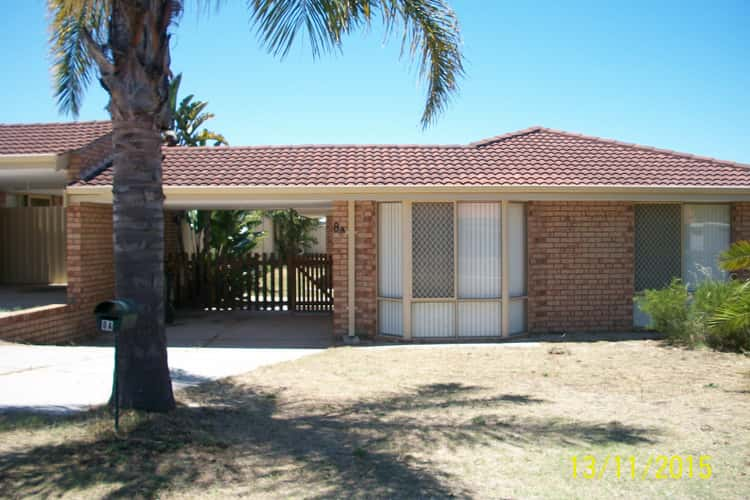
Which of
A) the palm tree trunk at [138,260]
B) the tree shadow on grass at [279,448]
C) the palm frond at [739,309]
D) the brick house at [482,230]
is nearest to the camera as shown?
the tree shadow on grass at [279,448]

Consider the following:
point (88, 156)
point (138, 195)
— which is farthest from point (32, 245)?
point (138, 195)

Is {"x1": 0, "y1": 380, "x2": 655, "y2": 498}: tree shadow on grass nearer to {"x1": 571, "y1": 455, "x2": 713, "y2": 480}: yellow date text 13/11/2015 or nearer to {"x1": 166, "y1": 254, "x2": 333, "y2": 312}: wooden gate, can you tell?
{"x1": 571, "y1": 455, "x2": 713, "y2": 480}: yellow date text 13/11/2015

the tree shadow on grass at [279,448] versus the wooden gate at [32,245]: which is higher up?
the wooden gate at [32,245]

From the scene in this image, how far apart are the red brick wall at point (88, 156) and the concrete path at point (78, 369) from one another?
332 cm

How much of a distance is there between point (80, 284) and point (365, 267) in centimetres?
506

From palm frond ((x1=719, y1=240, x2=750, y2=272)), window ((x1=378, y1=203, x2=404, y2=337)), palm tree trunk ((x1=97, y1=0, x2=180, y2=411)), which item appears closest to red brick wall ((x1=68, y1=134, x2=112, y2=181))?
window ((x1=378, y1=203, x2=404, y2=337))

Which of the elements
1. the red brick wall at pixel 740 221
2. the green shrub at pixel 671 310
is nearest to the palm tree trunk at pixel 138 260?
the green shrub at pixel 671 310

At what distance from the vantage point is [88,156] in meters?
13.1

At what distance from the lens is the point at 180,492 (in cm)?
466

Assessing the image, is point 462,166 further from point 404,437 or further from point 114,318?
point 114,318

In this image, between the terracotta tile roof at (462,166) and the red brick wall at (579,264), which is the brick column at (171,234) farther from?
the red brick wall at (579,264)

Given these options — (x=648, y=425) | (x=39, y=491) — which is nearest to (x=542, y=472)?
(x=648, y=425)

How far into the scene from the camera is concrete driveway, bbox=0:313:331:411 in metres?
7.45

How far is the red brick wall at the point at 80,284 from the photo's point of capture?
37.1ft
